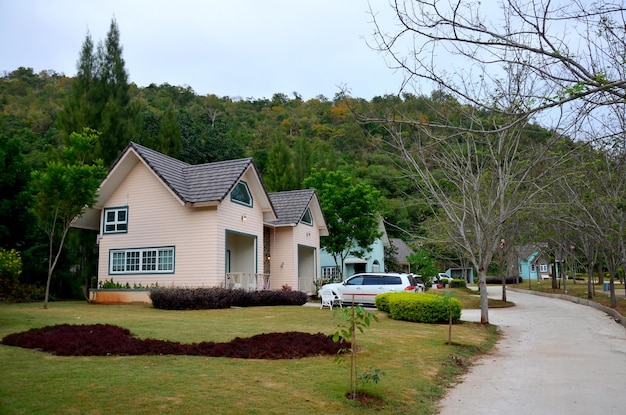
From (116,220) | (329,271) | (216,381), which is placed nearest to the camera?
(216,381)

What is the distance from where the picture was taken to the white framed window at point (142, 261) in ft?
77.8

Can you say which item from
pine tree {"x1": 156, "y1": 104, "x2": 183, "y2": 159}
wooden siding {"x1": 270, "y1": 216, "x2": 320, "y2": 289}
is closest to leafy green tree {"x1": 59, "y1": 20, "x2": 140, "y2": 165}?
pine tree {"x1": 156, "y1": 104, "x2": 183, "y2": 159}

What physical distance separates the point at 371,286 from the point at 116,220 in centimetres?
1222

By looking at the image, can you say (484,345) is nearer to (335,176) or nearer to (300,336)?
(300,336)

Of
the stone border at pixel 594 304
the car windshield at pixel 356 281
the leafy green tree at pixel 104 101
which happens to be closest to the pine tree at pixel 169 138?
the leafy green tree at pixel 104 101

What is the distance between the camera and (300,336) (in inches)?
456

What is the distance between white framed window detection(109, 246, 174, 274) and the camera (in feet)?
77.8

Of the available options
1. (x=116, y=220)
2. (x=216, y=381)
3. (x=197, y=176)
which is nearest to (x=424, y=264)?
(x=197, y=176)

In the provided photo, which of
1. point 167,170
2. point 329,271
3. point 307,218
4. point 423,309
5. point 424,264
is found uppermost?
point 167,170

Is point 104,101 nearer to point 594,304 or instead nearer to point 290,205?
point 290,205

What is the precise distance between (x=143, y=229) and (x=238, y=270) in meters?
5.17

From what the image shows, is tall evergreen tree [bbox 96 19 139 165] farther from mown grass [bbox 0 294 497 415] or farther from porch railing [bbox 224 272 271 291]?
mown grass [bbox 0 294 497 415]

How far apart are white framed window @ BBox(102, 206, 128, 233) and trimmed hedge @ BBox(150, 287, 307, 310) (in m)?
5.00

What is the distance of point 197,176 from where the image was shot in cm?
2502
